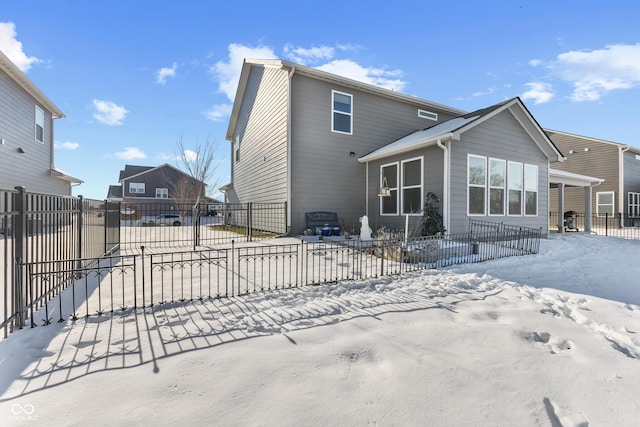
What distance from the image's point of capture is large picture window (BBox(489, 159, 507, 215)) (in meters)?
10.5

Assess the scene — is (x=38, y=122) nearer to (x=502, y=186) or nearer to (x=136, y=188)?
(x=502, y=186)

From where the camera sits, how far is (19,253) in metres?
3.49

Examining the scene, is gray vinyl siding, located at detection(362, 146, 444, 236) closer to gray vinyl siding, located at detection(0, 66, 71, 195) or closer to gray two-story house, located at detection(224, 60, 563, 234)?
gray two-story house, located at detection(224, 60, 563, 234)

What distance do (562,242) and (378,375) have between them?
12.1 m

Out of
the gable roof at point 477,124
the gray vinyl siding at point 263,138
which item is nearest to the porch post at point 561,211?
the gable roof at point 477,124

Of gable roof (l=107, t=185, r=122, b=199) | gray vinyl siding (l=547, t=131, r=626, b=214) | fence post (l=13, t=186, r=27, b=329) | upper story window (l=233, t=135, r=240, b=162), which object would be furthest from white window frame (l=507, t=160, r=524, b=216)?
gable roof (l=107, t=185, r=122, b=199)

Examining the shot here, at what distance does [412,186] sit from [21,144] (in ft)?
57.7

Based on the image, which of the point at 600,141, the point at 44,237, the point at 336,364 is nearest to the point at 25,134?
the point at 44,237

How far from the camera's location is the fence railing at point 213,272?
4.04 m

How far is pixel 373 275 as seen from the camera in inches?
238

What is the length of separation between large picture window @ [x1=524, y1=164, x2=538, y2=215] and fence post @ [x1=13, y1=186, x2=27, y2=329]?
13751mm

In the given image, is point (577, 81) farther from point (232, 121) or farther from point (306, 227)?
point (232, 121)

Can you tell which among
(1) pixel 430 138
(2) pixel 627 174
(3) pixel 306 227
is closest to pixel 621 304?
(1) pixel 430 138

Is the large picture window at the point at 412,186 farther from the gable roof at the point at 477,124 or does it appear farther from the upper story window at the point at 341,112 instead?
the upper story window at the point at 341,112
